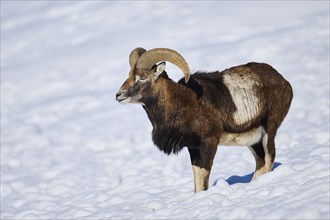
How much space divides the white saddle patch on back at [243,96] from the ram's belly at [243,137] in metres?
0.22

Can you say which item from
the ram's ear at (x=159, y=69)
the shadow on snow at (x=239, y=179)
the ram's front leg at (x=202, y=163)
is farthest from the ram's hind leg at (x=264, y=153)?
the ram's ear at (x=159, y=69)

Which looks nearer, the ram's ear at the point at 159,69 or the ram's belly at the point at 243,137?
the ram's ear at the point at 159,69

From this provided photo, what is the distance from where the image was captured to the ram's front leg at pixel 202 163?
34.9 ft

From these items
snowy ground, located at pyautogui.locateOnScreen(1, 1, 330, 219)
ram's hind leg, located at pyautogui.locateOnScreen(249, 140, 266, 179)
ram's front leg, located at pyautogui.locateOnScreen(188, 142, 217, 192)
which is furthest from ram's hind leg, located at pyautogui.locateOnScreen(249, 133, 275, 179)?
ram's front leg, located at pyautogui.locateOnScreen(188, 142, 217, 192)

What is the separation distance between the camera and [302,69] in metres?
22.2

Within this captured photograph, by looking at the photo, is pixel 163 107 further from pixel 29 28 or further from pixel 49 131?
pixel 29 28

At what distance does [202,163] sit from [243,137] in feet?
2.91

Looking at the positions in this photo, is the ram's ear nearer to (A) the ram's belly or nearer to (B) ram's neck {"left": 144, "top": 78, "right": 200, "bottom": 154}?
(B) ram's neck {"left": 144, "top": 78, "right": 200, "bottom": 154}

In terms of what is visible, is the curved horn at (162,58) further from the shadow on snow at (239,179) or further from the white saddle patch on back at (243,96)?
the shadow on snow at (239,179)

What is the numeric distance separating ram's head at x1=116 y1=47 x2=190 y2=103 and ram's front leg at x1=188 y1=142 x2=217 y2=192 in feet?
3.76

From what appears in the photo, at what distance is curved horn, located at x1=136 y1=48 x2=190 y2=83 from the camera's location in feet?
34.7

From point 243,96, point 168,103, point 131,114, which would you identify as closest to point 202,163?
point 168,103

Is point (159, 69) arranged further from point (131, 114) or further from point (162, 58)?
point (131, 114)

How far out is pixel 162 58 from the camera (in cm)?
1065
